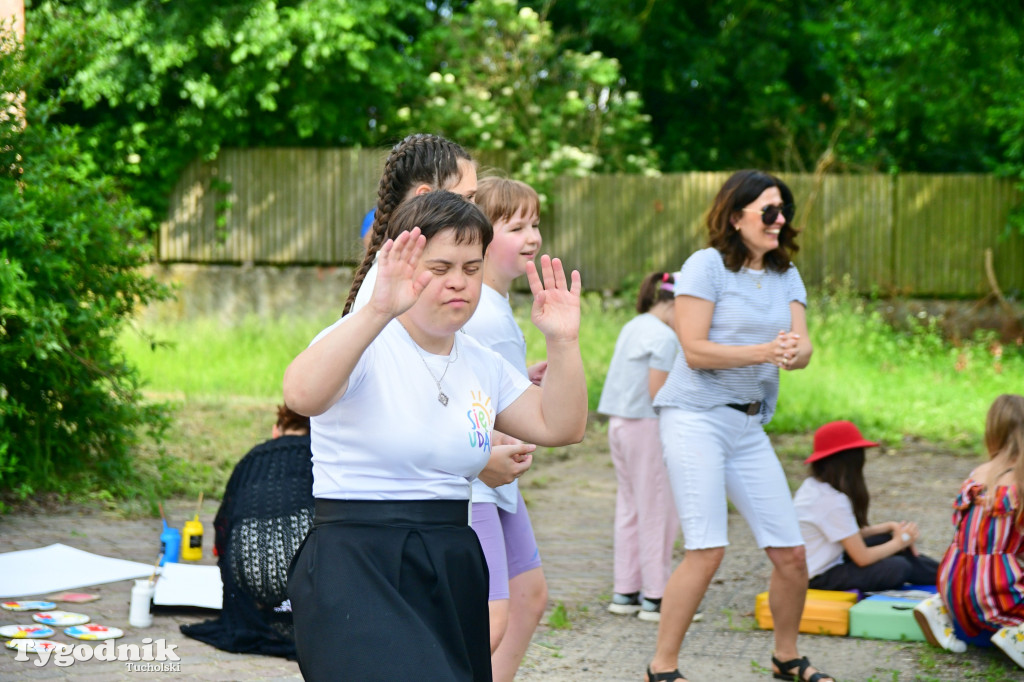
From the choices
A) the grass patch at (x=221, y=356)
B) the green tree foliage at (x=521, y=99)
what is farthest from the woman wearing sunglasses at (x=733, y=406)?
the green tree foliage at (x=521, y=99)

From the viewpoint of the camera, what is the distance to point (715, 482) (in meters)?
4.33

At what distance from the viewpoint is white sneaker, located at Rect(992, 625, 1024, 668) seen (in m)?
4.73

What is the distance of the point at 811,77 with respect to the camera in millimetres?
20547

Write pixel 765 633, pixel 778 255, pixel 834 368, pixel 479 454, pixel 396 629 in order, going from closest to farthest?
pixel 396 629
pixel 479 454
pixel 778 255
pixel 765 633
pixel 834 368

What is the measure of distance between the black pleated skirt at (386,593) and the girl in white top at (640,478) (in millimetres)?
3199

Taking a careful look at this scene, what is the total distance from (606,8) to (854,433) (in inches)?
581

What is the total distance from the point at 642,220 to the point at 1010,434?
1227cm

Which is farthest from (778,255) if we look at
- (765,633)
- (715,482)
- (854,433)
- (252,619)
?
(252,619)

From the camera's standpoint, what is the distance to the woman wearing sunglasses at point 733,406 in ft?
14.1

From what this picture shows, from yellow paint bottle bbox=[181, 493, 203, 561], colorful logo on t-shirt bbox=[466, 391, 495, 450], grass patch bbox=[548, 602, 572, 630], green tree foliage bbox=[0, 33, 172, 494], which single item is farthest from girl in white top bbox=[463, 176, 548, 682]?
green tree foliage bbox=[0, 33, 172, 494]

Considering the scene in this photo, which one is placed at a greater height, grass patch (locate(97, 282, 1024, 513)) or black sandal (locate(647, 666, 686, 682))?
grass patch (locate(97, 282, 1024, 513))

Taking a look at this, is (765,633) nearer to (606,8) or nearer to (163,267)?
Result: (163,267)

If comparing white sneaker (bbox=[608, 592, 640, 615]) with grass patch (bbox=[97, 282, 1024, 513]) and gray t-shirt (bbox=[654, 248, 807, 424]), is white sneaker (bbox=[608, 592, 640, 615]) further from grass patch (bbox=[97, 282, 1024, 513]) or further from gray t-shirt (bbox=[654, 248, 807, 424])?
grass patch (bbox=[97, 282, 1024, 513])

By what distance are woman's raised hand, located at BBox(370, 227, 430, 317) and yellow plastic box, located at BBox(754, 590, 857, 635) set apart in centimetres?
360
